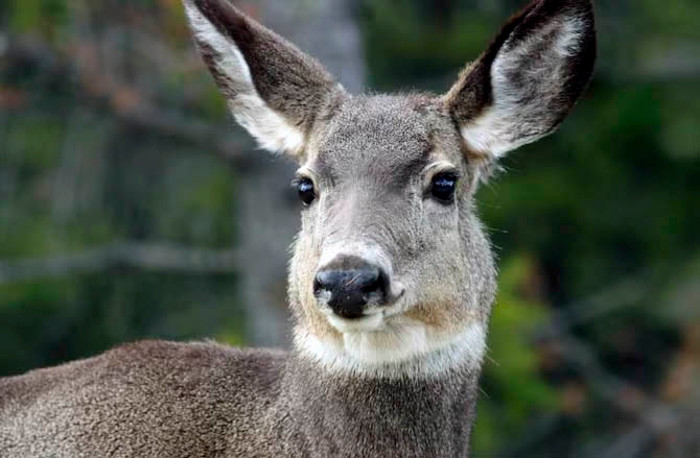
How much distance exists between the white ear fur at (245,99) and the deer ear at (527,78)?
80cm

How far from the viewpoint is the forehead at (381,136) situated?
7.95 meters

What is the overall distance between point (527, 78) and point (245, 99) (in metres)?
1.35

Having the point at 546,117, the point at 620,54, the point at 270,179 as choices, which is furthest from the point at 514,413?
the point at 546,117

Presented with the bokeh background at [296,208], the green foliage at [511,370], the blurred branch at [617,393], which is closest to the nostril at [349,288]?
the bokeh background at [296,208]

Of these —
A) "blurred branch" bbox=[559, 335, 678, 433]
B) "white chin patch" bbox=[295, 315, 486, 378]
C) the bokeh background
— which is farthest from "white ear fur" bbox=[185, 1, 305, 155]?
"blurred branch" bbox=[559, 335, 678, 433]

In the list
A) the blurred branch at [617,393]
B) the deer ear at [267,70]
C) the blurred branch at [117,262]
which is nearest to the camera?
the deer ear at [267,70]

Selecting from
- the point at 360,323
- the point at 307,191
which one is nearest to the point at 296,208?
the point at 307,191

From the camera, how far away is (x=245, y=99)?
8.73 metres

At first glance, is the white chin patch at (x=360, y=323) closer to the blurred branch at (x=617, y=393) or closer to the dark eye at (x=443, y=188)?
the dark eye at (x=443, y=188)

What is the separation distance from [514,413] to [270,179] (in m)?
3.32

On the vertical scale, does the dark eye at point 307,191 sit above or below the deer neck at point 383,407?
above

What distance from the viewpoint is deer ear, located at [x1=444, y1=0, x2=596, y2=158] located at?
825 centimetres

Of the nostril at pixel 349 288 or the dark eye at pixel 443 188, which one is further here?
the dark eye at pixel 443 188

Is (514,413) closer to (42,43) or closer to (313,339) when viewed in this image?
(42,43)
